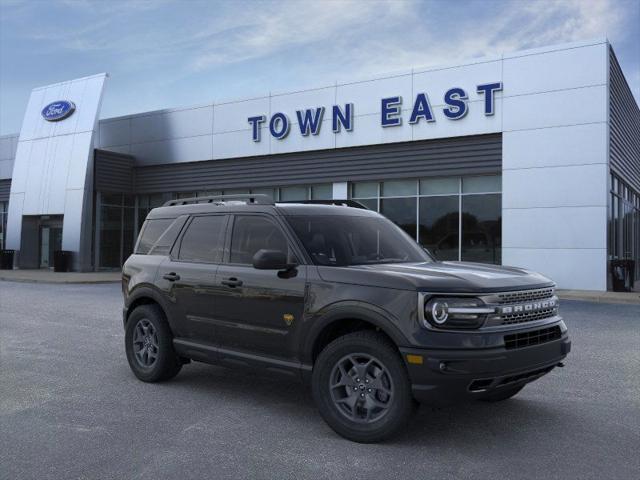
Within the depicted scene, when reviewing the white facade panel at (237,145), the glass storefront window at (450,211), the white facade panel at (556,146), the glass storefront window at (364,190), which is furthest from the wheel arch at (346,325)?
the white facade panel at (237,145)

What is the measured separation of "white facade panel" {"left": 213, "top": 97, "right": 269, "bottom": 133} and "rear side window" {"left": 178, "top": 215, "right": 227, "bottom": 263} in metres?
18.1

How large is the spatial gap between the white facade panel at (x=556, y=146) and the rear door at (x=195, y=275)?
14411 millimetres

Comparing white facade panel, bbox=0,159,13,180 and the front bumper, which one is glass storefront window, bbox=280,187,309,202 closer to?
white facade panel, bbox=0,159,13,180

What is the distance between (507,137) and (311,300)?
50.8 feet

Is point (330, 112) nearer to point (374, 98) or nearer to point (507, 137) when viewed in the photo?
point (374, 98)

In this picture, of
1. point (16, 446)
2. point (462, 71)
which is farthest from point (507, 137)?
point (16, 446)

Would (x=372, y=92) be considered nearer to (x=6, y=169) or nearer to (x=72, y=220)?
(x=72, y=220)

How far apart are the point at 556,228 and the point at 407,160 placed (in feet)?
17.8

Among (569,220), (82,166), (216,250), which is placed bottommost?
(216,250)

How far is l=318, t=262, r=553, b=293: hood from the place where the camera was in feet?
14.4

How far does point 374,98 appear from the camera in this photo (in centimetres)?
2120

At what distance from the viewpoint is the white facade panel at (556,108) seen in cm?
1752

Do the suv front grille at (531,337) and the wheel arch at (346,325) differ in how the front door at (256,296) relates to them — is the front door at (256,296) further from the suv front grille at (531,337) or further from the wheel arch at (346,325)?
the suv front grille at (531,337)

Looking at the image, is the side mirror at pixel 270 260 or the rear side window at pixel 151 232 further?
the rear side window at pixel 151 232
